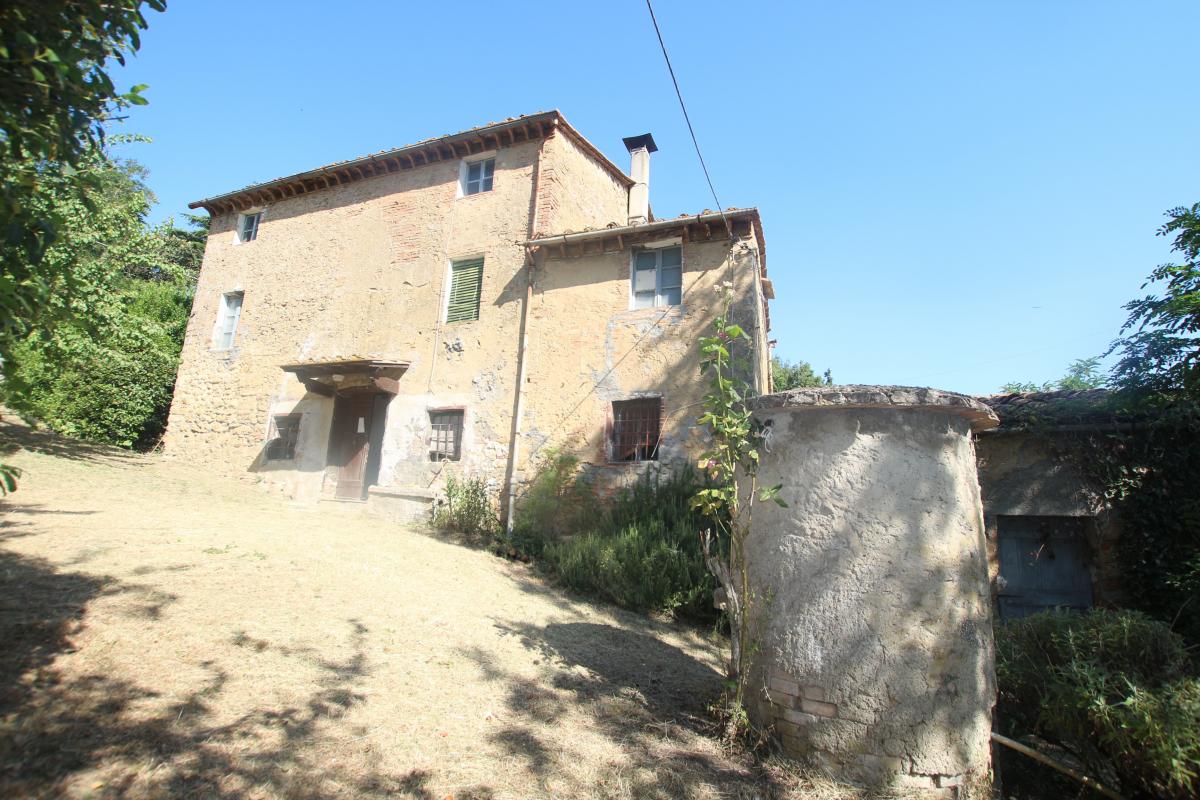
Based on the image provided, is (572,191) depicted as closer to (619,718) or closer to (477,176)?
(477,176)

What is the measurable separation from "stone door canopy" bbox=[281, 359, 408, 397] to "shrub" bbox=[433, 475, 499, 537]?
8.47 ft

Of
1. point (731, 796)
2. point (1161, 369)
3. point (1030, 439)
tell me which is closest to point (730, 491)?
point (731, 796)

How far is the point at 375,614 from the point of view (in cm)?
560

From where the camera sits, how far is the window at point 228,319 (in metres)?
15.5

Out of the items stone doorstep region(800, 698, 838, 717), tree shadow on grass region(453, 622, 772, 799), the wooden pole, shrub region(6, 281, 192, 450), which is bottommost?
tree shadow on grass region(453, 622, 772, 799)

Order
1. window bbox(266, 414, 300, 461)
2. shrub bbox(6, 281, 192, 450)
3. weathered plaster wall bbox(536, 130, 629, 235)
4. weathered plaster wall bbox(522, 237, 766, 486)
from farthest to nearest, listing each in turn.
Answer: shrub bbox(6, 281, 192, 450) → window bbox(266, 414, 300, 461) → weathered plaster wall bbox(536, 130, 629, 235) → weathered plaster wall bbox(522, 237, 766, 486)

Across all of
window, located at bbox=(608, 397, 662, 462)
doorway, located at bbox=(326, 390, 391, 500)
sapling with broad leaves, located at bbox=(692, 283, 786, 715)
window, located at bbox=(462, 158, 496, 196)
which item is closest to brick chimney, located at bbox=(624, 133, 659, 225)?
window, located at bbox=(462, 158, 496, 196)

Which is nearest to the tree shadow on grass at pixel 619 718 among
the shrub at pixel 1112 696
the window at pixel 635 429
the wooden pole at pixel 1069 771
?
the wooden pole at pixel 1069 771

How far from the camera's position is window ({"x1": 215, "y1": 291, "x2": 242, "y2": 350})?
15469 mm

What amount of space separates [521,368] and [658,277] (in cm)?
297

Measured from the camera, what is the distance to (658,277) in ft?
35.9

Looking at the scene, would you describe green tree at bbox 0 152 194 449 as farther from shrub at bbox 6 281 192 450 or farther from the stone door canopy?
the stone door canopy

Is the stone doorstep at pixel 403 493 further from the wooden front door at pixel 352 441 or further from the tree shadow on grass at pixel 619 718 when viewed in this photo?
the tree shadow on grass at pixel 619 718

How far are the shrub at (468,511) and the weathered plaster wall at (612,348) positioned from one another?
993 millimetres
